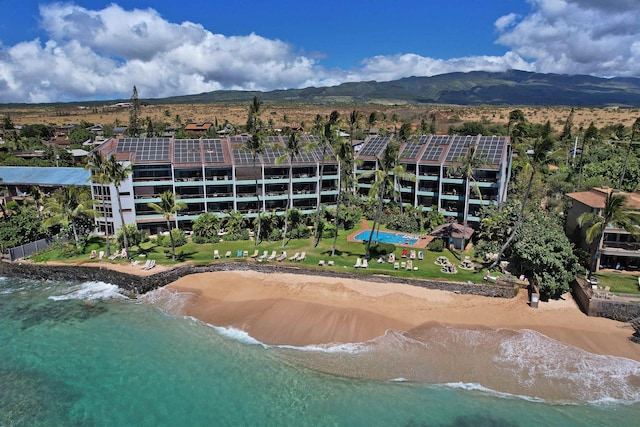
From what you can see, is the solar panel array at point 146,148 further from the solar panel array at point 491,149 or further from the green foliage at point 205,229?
the solar panel array at point 491,149

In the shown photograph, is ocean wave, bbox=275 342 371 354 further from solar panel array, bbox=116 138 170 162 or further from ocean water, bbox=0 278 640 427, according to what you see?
solar panel array, bbox=116 138 170 162

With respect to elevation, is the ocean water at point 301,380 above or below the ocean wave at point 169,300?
below

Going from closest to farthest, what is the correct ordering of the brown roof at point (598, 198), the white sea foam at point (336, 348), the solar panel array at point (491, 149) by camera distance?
the white sea foam at point (336, 348) < the brown roof at point (598, 198) < the solar panel array at point (491, 149)

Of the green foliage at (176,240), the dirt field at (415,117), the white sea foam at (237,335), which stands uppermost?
the dirt field at (415,117)

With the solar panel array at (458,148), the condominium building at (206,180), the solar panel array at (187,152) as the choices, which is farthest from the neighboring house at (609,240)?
the solar panel array at (187,152)

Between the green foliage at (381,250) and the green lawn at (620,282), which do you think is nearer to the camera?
the green lawn at (620,282)

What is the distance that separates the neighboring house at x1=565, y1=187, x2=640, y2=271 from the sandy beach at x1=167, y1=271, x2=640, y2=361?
8.12 metres

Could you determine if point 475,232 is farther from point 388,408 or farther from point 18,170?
point 18,170

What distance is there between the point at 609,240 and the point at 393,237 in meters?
23.5

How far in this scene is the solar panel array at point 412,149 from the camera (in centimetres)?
6303

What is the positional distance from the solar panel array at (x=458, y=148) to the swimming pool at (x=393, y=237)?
1288 cm

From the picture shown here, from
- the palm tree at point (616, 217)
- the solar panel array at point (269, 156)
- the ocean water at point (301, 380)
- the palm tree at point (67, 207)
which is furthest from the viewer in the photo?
the solar panel array at point (269, 156)

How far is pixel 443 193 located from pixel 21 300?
170ft

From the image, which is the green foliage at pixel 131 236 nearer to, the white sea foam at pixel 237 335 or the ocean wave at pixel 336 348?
the white sea foam at pixel 237 335
